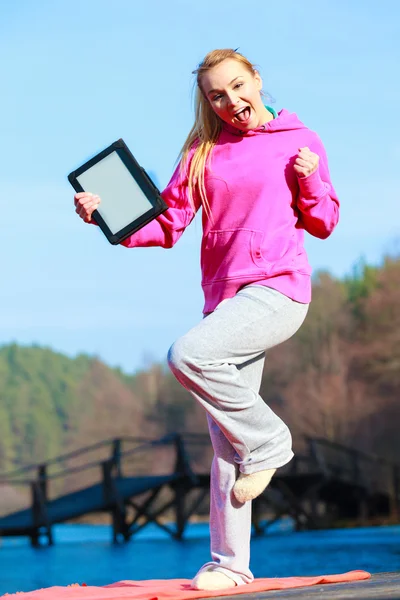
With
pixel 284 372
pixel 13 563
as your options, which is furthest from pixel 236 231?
pixel 284 372

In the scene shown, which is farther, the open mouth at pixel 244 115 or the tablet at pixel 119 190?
the open mouth at pixel 244 115

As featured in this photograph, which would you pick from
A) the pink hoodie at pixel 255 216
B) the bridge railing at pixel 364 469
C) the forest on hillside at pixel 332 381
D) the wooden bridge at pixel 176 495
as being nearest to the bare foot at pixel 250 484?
the pink hoodie at pixel 255 216

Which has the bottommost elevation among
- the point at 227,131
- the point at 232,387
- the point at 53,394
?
the point at 53,394

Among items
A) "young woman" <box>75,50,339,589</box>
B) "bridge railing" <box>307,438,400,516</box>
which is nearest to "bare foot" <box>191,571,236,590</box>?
"young woman" <box>75,50,339,589</box>

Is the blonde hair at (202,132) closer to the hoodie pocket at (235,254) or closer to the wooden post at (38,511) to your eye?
the hoodie pocket at (235,254)

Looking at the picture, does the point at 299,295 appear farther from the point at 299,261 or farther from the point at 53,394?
the point at 53,394

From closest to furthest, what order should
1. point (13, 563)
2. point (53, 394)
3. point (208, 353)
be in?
1. point (208, 353)
2. point (13, 563)
3. point (53, 394)

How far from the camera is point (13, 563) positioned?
34.0 feet

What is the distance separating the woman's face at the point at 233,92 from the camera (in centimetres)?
318

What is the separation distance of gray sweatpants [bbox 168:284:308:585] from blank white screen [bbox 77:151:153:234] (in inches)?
15.1

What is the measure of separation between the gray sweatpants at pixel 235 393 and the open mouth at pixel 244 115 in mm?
541

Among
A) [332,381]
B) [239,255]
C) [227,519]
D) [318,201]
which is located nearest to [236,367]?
[239,255]

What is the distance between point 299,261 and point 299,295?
110mm

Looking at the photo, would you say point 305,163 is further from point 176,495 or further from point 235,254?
point 176,495
